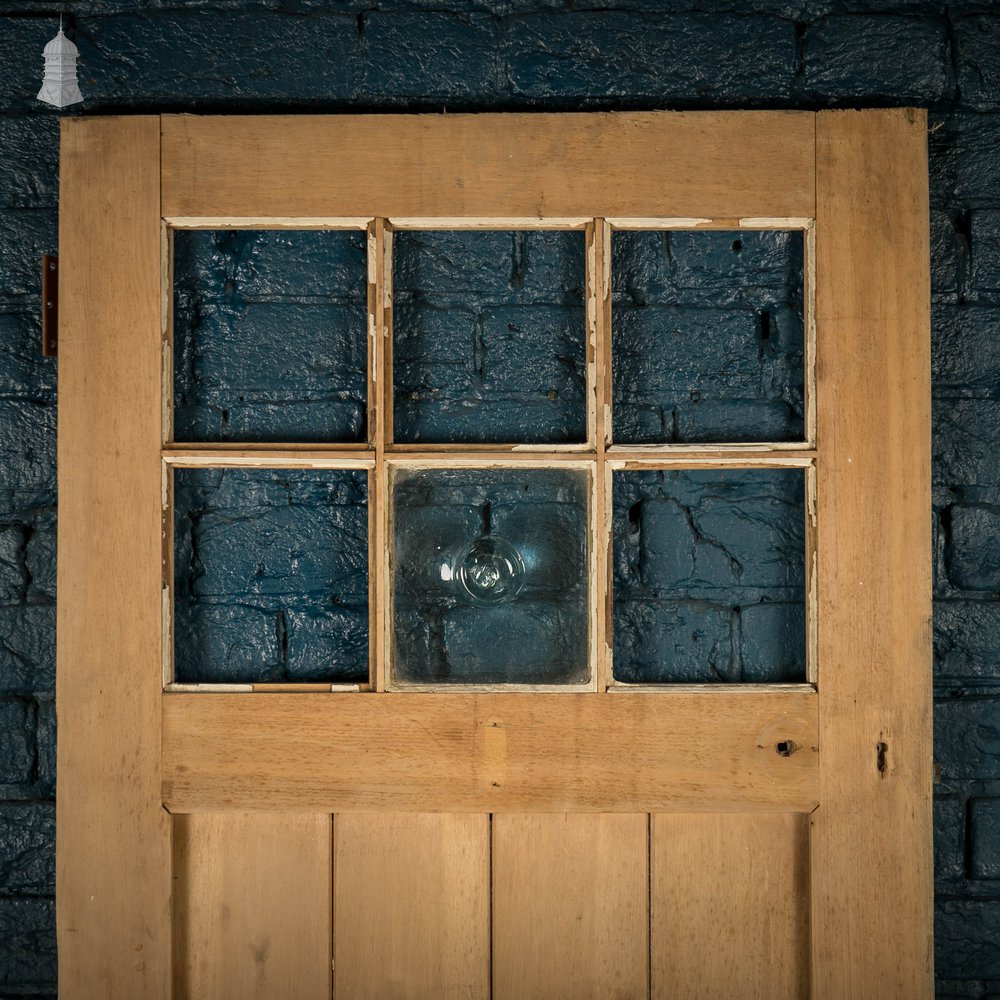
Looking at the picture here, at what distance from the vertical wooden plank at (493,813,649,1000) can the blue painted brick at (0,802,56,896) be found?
0.69 m

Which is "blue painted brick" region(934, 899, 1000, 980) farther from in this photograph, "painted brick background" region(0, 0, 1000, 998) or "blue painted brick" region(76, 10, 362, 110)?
"blue painted brick" region(76, 10, 362, 110)

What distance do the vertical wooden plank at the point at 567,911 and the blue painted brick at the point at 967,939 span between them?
0.47 metres

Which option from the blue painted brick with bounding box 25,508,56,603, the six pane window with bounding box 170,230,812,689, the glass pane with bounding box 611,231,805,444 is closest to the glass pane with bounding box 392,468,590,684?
the six pane window with bounding box 170,230,812,689

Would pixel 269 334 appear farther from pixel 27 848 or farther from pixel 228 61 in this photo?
pixel 27 848

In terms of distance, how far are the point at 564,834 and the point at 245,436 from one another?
2.48 feet

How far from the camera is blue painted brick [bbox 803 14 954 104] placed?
4.23ft

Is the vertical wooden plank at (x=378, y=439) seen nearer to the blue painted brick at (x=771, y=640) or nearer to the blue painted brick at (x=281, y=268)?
the blue painted brick at (x=281, y=268)

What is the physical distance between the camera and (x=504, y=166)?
1.22 m

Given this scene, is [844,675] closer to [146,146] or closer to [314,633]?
[314,633]

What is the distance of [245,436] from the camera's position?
1.32 metres

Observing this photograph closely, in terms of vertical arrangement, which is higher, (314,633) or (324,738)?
(314,633)

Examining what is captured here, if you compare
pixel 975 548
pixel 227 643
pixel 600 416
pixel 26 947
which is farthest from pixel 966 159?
pixel 26 947

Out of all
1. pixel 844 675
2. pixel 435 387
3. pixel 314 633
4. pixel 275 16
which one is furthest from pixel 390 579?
pixel 275 16

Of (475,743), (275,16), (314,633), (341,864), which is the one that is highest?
(275,16)
